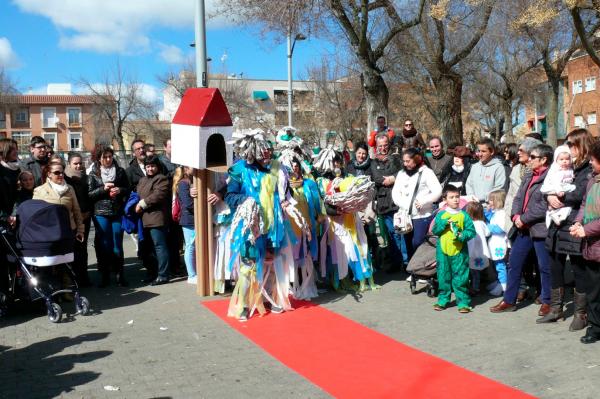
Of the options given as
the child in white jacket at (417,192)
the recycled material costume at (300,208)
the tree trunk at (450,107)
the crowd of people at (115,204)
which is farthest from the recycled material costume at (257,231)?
the tree trunk at (450,107)

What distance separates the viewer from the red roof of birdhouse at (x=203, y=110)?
6.72 m

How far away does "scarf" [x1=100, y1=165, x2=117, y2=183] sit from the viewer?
26.1ft

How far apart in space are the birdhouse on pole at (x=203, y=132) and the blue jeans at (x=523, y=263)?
345 centimetres

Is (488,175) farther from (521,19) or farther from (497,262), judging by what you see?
(521,19)

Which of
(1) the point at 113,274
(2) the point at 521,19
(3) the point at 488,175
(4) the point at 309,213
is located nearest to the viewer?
(4) the point at 309,213

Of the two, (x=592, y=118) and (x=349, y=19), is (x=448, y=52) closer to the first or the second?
(x=349, y=19)

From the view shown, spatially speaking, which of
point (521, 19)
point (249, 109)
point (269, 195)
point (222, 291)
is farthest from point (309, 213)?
point (249, 109)

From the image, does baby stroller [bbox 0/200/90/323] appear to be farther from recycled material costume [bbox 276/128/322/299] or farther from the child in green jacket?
the child in green jacket

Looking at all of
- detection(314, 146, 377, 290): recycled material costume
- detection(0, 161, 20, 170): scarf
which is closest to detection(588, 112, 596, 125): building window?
detection(314, 146, 377, 290): recycled material costume

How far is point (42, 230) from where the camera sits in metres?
6.26

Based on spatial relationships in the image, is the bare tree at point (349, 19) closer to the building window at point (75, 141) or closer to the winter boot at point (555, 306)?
the winter boot at point (555, 306)

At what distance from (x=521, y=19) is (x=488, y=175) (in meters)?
6.13

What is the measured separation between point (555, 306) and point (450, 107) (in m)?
12.3

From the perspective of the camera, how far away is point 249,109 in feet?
154
